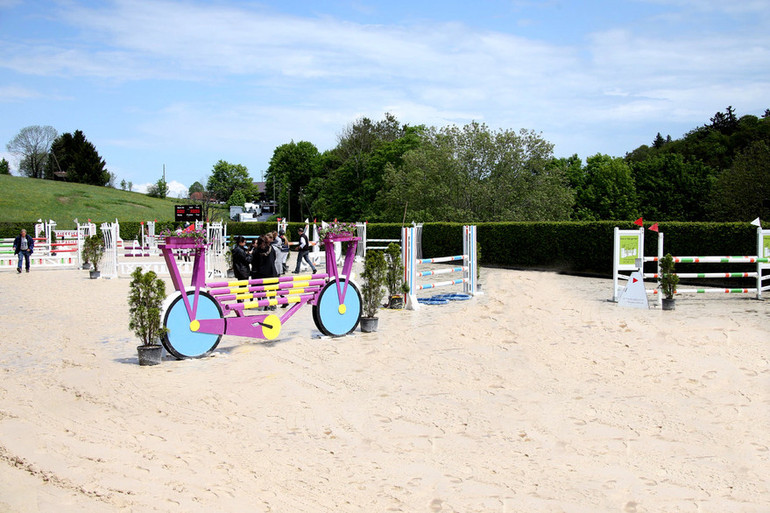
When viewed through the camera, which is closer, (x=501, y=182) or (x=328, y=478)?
(x=328, y=478)

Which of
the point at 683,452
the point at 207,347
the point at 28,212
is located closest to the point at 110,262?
the point at 207,347

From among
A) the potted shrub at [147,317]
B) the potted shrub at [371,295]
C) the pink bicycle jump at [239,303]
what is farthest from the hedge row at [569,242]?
the potted shrub at [147,317]

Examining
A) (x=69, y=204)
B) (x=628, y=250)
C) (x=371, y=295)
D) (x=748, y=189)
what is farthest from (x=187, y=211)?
(x=69, y=204)

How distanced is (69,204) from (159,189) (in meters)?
35.8

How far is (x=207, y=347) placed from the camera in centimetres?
891

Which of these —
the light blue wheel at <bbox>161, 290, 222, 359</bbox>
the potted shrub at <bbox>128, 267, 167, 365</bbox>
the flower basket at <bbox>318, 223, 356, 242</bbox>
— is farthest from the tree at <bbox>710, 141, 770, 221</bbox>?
the potted shrub at <bbox>128, 267, 167, 365</bbox>

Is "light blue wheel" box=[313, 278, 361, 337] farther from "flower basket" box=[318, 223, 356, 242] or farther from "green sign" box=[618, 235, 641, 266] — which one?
"green sign" box=[618, 235, 641, 266]

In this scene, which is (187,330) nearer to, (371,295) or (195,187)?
(371,295)

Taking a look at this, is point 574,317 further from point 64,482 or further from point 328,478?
point 64,482

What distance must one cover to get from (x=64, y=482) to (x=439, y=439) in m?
2.83

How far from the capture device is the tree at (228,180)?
385 feet

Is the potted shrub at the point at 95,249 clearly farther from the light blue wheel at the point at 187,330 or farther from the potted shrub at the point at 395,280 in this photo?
the light blue wheel at the point at 187,330

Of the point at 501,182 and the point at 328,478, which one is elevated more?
the point at 501,182

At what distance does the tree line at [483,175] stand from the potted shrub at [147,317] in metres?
6.97
